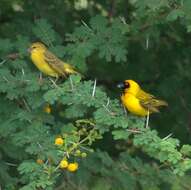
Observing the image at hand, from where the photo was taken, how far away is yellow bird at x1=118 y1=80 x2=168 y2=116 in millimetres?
6469

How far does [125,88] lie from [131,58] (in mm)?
2585

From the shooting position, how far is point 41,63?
7.18 meters

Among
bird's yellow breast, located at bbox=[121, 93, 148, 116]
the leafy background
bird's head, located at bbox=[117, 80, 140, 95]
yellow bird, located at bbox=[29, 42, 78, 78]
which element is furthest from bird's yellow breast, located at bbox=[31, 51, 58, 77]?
bird's yellow breast, located at bbox=[121, 93, 148, 116]

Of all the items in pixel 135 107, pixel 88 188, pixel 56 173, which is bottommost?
pixel 88 188

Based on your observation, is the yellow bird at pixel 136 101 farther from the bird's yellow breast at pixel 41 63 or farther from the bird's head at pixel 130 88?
the bird's yellow breast at pixel 41 63

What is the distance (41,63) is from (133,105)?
1.12 meters

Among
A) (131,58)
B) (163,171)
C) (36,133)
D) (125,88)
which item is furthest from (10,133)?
(131,58)

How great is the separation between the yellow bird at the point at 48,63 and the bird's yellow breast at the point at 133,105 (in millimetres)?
619

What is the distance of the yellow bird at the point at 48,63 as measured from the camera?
7.01 meters

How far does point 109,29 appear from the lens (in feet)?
24.0

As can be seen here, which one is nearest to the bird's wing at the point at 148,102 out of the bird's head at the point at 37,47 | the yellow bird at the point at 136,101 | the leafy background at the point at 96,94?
the yellow bird at the point at 136,101

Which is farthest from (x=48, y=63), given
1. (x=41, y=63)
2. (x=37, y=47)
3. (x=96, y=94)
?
(x=96, y=94)

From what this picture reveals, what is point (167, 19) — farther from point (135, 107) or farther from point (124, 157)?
point (124, 157)

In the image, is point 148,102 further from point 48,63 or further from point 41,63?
point 41,63
